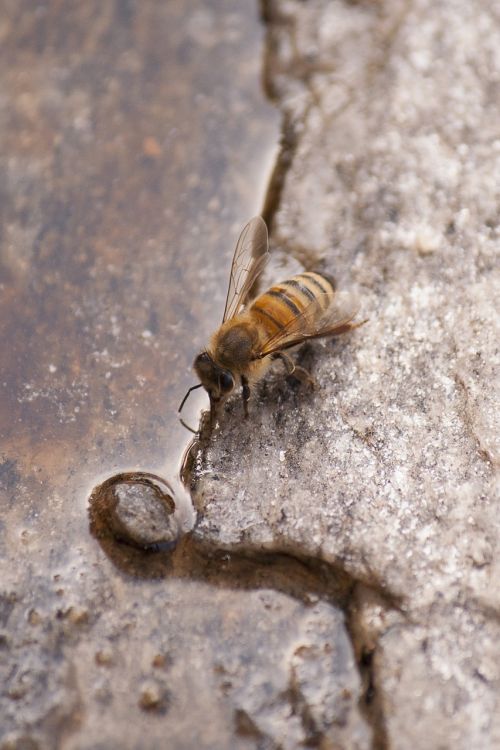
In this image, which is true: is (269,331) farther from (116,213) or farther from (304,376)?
(116,213)

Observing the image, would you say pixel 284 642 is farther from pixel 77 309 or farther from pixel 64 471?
pixel 77 309

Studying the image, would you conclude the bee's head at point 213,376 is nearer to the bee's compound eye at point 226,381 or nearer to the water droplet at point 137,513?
the bee's compound eye at point 226,381

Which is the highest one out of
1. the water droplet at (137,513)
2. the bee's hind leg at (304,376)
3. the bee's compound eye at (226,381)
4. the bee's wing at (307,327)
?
the bee's wing at (307,327)

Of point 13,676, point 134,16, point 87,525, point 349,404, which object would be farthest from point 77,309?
point 134,16

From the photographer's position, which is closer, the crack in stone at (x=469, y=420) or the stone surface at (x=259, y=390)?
the stone surface at (x=259, y=390)

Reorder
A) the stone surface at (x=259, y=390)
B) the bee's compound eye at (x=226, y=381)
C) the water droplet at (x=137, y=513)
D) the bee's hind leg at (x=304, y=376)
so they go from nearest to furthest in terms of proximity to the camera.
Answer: the stone surface at (x=259, y=390) → the water droplet at (x=137, y=513) → the bee's compound eye at (x=226, y=381) → the bee's hind leg at (x=304, y=376)

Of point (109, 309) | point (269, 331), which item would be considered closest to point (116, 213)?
point (109, 309)

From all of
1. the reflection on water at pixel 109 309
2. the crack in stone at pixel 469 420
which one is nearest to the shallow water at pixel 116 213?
the reflection on water at pixel 109 309
